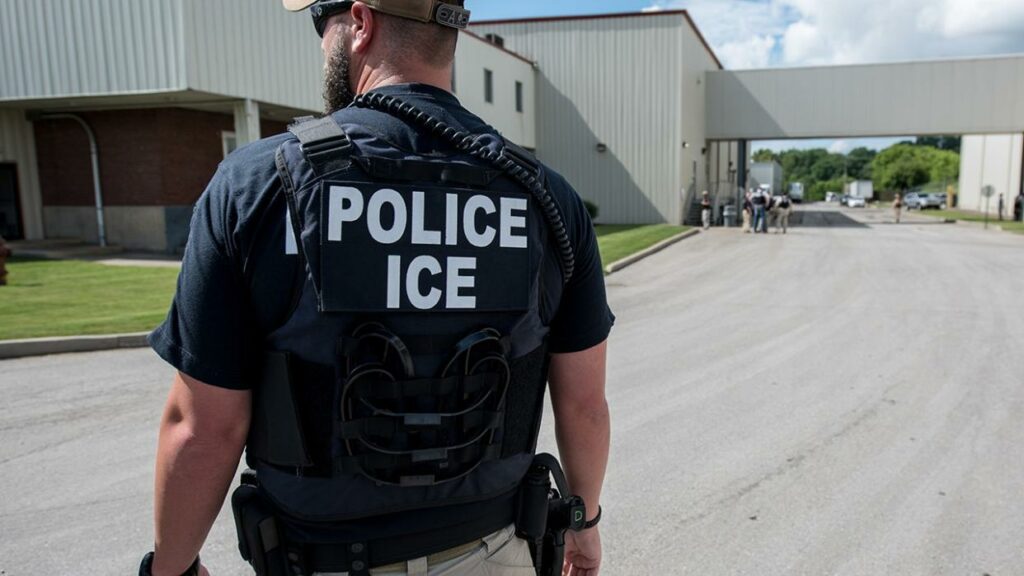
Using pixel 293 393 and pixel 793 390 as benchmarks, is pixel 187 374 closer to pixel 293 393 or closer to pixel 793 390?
pixel 293 393

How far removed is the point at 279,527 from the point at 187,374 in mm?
371

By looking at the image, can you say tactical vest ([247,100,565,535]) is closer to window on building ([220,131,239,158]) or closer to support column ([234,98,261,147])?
support column ([234,98,261,147])

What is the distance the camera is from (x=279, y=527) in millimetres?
1562

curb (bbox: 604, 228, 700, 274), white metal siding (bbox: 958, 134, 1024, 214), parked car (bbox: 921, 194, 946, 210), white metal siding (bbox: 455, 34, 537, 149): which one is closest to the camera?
curb (bbox: 604, 228, 700, 274)

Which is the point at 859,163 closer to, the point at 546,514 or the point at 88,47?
the point at 88,47

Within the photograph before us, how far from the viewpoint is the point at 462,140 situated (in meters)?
1.57

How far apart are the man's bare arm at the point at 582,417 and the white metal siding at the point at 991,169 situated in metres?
44.9

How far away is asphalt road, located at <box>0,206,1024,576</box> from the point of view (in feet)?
11.8

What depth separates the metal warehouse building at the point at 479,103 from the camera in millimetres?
15984

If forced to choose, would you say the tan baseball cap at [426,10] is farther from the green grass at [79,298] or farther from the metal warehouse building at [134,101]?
the metal warehouse building at [134,101]

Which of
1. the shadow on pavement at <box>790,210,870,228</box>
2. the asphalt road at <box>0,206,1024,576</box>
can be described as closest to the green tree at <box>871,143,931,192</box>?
the shadow on pavement at <box>790,210,870,228</box>

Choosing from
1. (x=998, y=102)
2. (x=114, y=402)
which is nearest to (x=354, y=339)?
(x=114, y=402)

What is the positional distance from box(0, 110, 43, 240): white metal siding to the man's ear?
2114cm

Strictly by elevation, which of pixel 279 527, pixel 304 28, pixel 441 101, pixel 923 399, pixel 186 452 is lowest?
pixel 923 399
